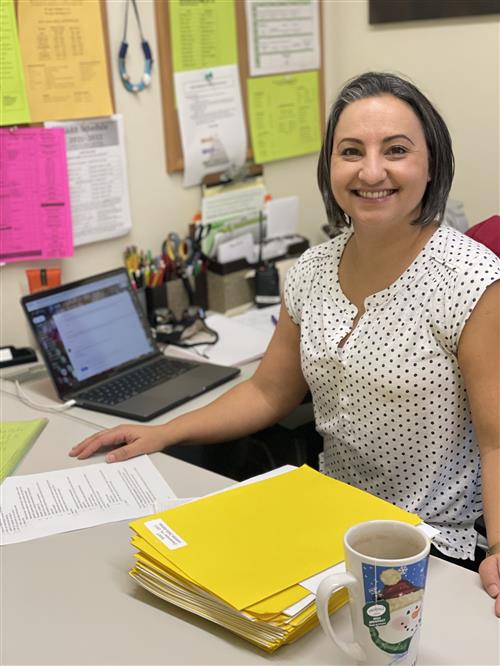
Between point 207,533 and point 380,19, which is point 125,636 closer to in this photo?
point 207,533

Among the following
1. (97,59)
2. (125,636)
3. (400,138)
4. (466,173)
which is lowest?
(125,636)

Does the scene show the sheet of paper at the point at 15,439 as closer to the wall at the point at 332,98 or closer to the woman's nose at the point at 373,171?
the wall at the point at 332,98

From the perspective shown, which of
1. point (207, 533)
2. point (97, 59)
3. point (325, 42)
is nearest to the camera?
point (207, 533)

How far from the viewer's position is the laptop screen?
1617 mm

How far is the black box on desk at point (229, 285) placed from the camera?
2094 mm

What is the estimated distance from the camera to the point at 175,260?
206 cm

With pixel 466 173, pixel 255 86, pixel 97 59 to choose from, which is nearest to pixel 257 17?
pixel 255 86

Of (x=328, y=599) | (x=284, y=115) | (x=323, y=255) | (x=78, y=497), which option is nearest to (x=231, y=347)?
(x=323, y=255)

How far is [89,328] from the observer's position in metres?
1.69

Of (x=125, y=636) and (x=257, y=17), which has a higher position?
(x=257, y=17)

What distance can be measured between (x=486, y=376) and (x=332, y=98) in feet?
4.07

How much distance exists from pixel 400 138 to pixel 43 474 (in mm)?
782

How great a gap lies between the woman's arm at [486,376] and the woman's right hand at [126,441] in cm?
52

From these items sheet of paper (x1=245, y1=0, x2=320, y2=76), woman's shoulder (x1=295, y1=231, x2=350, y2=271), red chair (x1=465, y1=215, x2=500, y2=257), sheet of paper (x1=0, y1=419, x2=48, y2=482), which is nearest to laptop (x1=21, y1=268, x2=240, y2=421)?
sheet of paper (x1=0, y1=419, x2=48, y2=482)
